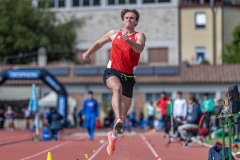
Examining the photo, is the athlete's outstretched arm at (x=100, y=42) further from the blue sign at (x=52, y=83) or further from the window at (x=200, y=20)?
the window at (x=200, y=20)

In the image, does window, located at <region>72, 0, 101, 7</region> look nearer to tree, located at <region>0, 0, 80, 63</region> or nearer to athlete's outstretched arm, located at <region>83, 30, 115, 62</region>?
tree, located at <region>0, 0, 80, 63</region>

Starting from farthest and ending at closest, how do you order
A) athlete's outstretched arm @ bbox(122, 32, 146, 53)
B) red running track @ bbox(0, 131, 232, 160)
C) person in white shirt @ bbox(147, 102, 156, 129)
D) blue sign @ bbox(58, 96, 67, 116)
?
person in white shirt @ bbox(147, 102, 156, 129)
blue sign @ bbox(58, 96, 67, 116)
red running track @ bbox(0, 131, 232, 160)
athlete's outstretched arm @ bbox(122, 32, 146, 53)

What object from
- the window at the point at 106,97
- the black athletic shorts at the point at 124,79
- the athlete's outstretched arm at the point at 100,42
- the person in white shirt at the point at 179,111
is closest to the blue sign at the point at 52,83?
the person in white shirt at the point at 179,111

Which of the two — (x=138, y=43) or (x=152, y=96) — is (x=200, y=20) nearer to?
(x=152, y=96)

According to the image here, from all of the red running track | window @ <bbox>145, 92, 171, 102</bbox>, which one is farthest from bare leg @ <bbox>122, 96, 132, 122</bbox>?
window @ <bbox>145, 92, 171, 102</bbox>

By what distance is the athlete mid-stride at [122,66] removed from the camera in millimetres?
12164

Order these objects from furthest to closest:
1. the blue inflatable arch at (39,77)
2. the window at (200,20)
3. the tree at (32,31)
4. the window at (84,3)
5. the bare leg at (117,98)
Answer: the window at (84,3) → the window at (200,20) → the tree at (32,31) → the blue inflatable arch at (39,77) → the bare leg at (117,98)

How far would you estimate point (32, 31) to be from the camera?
6725cm

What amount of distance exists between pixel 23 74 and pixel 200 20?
3176cm

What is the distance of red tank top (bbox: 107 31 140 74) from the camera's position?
40.4 ft

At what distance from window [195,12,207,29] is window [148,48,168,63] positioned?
368 centimetres

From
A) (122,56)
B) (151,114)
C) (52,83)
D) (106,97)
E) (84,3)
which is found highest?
(84,3)

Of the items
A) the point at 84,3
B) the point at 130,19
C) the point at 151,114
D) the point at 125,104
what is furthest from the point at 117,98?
the point at 84,3

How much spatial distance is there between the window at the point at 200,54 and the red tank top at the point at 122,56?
54382mm
